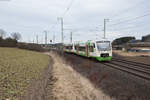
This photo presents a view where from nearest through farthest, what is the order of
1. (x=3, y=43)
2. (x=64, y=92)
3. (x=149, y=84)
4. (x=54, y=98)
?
1. (x=54, y=98)
2. (x=64, y=92)
3. (x=149, y=84)
4. (x=3, y=43)

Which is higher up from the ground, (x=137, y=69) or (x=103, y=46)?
(x=103, y=46)

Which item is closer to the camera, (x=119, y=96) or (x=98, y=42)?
(x=119, y=96)

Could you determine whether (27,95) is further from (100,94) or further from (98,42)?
(98,42)

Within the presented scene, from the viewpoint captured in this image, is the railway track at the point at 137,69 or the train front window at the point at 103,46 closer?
the railway track at the point at 137,69

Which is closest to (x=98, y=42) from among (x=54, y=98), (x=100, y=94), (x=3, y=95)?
(x=100, y=94)

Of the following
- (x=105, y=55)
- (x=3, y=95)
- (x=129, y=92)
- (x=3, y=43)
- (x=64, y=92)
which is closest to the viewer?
(x=3, y=95)

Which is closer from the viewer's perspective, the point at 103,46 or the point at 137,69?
the point at 137,69

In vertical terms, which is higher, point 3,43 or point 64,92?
point 3,43

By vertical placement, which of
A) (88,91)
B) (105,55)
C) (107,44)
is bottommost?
(88,91)

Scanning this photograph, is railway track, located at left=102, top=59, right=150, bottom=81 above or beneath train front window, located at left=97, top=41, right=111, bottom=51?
beneath

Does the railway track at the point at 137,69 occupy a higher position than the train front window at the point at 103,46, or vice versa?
the train front window at the point at 103,46

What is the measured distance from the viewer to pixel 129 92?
17.9ft

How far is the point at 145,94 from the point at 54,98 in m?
4.13

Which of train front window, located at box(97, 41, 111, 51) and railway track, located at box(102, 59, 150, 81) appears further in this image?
train front window, located at box(97, 41, 111, 51)
